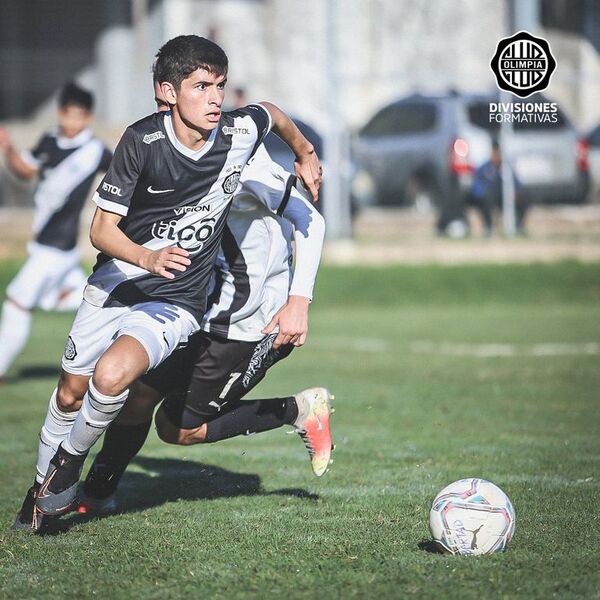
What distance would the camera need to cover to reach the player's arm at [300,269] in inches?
208

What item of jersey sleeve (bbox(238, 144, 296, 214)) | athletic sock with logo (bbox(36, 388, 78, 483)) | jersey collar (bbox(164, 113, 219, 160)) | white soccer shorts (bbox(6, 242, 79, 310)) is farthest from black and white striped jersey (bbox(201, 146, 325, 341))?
white soccer shorts (bbox(6, 242, 79, 310))

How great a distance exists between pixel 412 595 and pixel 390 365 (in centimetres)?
716

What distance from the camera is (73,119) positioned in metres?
9.95

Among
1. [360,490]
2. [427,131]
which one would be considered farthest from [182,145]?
[427,131]

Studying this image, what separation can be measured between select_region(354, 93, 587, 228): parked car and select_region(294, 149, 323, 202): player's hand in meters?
11.9

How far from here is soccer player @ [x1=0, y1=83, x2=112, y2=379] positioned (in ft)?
32.9

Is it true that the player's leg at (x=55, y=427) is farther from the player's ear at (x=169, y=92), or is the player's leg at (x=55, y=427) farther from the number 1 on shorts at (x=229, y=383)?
the player's ear at (x=169, y=92)

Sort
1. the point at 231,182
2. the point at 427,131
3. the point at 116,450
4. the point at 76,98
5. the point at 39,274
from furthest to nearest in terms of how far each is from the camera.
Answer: the point at 427,131 → the point at 39,274 → the point at 76,98 → the point at 116,450 → the point at 231,182

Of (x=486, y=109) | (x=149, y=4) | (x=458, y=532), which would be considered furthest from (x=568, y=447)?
(x=149, y=4)

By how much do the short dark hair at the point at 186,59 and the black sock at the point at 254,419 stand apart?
161cm

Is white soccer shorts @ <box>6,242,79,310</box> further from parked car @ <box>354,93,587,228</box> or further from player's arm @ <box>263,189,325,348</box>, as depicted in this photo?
parked car @ <box>354,93,587,228</box>

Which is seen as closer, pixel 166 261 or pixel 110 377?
pixel 166 261

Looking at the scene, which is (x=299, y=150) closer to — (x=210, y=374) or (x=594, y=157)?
(x=210, y=374)

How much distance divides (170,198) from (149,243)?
214 millimetres
